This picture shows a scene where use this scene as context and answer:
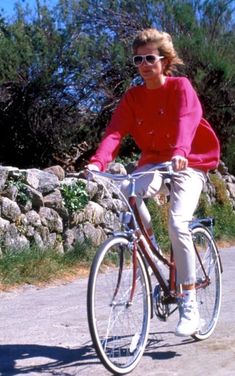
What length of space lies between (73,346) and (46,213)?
4.05m

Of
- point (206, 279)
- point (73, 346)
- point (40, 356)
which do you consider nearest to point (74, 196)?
point (206, 279)

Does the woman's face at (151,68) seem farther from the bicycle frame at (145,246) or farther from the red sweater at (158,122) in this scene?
the bicycle frame at (145,246)

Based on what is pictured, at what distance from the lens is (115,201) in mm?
10484

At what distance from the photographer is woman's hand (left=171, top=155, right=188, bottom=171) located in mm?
4551

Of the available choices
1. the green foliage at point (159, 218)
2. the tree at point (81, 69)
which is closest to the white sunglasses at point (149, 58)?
the green foliage at point (159, 218)

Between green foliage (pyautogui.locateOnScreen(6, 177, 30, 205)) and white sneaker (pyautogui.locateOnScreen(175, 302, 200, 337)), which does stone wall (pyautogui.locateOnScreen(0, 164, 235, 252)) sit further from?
white sneaker (pyautogui.locateOnScreen(175, 302, 200, 337))

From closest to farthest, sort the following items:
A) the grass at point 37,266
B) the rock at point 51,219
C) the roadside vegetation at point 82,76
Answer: the grass at point 37,266 → the rock at point 51,219 → the roadside vegetation at point 82,76

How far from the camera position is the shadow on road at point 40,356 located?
4.65 m

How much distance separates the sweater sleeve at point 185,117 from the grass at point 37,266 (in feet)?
10.7

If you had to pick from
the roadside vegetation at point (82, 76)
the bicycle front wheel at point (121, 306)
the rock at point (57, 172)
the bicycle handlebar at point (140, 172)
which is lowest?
the bicycle front wheel at point (121, 306)

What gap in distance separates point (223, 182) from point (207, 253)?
9.47m

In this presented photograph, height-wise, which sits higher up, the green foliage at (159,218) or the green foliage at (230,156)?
the green foliage at (230,156)

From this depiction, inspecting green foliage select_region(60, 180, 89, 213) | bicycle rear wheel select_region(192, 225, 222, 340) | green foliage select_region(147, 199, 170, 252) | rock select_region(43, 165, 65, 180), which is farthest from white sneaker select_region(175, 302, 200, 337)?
green foliage select_region(147, 199, 170, 252)

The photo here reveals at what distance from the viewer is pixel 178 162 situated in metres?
4.55
